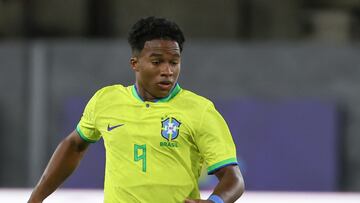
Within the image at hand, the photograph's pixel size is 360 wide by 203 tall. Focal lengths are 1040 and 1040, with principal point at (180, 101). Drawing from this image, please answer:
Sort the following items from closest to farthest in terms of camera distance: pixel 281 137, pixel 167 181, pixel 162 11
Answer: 1. pixel 167 181
2. pixel 281 137
3. pixel 162 11

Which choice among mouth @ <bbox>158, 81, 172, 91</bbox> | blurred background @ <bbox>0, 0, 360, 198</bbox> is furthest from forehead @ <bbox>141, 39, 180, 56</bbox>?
blurred background @ <bbox>0, 0, 360, 198</bbox>

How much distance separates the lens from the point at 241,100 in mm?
12406

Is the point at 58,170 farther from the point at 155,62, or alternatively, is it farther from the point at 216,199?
the point at 216,199

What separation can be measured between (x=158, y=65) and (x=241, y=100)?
28.6 feet

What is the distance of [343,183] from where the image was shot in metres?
12.5

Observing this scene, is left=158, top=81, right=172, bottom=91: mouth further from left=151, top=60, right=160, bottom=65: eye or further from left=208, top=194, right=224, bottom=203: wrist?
left=208, top=194, right=224, bottom=203: wrist

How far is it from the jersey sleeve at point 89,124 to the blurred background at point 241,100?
7.96 meters

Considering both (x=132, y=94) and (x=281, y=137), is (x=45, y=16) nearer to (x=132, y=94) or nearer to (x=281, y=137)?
(x=281, y=137)

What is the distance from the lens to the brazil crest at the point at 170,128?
372 cm

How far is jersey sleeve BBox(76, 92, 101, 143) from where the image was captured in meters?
3.98

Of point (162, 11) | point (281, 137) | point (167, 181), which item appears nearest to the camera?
point (167, 181)

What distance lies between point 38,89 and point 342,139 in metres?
3.74

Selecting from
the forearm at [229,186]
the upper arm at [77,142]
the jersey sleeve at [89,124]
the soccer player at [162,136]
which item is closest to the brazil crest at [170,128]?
the soccer player at [162,136]

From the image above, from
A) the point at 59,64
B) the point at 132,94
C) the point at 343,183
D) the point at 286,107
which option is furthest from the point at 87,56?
the point at 132,94
